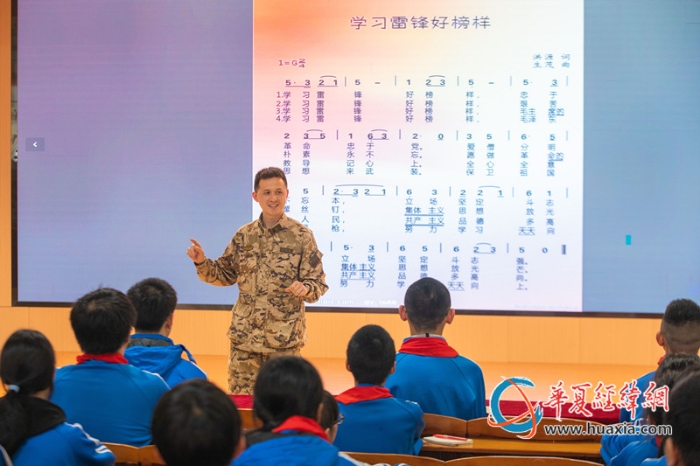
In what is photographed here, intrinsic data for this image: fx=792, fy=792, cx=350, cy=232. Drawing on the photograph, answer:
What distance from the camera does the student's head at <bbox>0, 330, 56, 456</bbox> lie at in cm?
186

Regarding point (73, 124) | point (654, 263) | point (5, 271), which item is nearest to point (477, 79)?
point (654, 263)

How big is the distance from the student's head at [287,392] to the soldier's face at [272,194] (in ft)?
6.50

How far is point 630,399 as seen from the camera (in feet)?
7.99

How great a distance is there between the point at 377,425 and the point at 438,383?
58 centimetres

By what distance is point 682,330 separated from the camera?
279 centimetres

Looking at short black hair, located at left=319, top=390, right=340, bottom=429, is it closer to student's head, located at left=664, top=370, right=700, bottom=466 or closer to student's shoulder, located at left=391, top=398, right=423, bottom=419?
student's shoulder, located at left=391, top=398, right=423, bottom=419

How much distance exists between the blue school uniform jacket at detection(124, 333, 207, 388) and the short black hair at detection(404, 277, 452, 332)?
82 cm

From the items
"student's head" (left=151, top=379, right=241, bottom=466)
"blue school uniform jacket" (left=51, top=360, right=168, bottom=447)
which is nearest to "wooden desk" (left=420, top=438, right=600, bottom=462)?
"blue school uniform jacket" (left=51, top=360, right=168, bottom=447)

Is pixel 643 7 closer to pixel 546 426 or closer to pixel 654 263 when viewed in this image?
pixel 654 263

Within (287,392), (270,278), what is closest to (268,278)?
(270,278)

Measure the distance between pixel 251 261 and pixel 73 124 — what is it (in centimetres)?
282

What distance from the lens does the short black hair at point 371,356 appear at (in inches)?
92.2

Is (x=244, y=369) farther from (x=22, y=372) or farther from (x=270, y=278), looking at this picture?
(x=22, y=372)

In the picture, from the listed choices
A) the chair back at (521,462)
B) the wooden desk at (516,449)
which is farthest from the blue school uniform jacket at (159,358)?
the chair back at (521,462)
